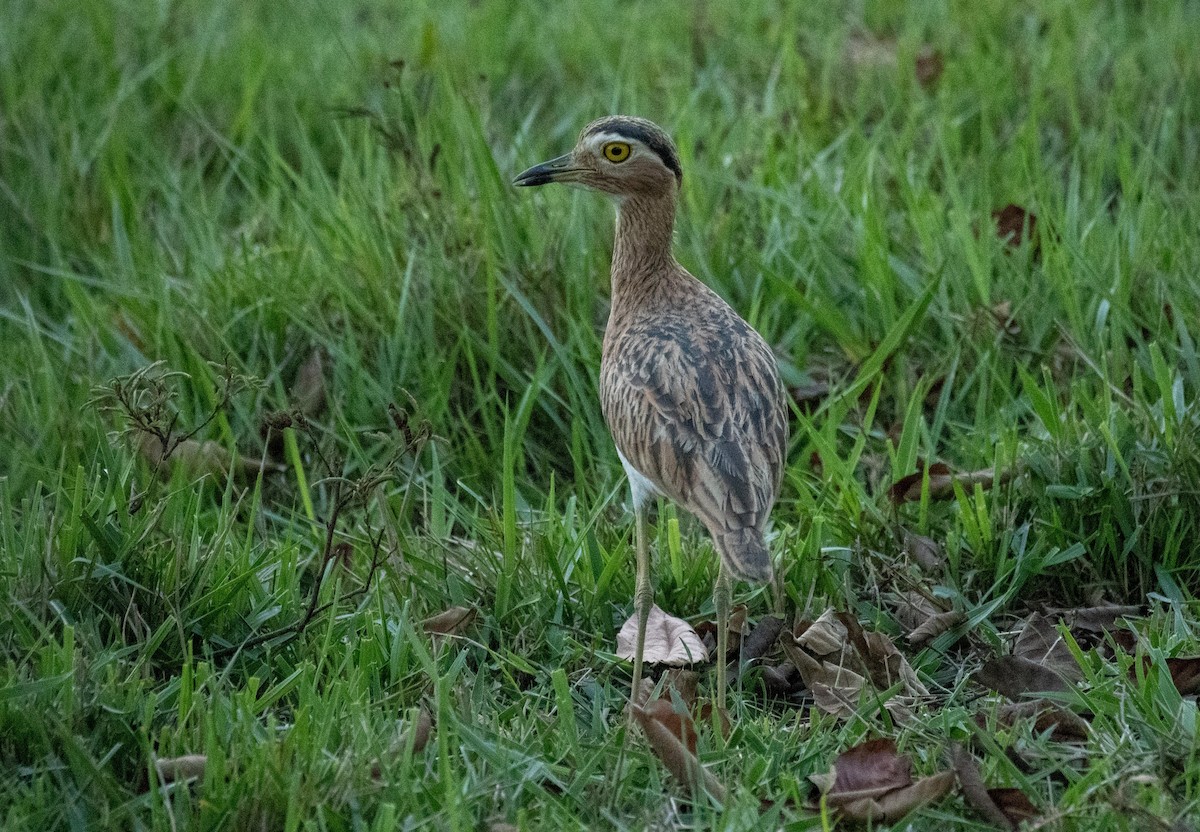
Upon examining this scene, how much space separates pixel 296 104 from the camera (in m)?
6.60

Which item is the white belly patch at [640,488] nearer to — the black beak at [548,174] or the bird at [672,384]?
the bird at [672,384]

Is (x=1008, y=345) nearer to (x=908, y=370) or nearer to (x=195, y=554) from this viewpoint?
(x=908, y=370)

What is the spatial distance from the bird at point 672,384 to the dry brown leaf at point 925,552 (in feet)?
1.78

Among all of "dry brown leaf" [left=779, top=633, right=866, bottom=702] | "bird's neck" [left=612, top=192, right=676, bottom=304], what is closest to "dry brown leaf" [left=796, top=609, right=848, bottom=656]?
"dry brown leaf" [left=779, top=633, right=866, bottom=702]

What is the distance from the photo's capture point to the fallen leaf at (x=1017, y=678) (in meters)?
3.66

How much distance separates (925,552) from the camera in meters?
4.19

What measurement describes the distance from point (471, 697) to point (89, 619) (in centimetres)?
90

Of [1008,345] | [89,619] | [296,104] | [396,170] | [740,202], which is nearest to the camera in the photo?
[89,619]

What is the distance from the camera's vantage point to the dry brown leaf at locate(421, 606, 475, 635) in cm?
389

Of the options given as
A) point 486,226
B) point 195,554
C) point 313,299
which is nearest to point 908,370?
point 486,226

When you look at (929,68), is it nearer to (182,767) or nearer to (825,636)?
(825,636)


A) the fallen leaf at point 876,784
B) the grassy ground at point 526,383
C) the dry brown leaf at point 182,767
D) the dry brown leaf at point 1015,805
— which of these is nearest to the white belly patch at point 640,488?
the grassy ground at point 526,383

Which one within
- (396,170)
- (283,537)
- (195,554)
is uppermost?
(396,170)

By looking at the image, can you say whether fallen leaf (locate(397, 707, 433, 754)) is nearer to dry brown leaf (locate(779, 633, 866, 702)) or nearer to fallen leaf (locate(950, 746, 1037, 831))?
dry brown leaf (locate(779, 633, 866, 702))
